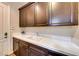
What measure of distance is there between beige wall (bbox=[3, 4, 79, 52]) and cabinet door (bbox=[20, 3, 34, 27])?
0.05 meters

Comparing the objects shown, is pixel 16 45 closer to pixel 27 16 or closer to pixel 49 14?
pixel 27 16

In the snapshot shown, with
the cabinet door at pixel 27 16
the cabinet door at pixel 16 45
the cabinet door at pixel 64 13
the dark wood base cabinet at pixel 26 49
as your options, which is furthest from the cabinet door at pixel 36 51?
the cabinet door at pixel 64 13

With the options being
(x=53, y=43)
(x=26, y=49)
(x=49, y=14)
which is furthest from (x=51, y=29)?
(x=26, y=49)

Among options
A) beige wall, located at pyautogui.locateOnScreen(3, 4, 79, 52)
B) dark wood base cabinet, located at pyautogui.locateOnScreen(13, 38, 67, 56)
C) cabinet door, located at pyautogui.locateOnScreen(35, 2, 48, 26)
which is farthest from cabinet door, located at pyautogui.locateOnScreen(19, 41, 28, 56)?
cabinet door, located at pyautogui.locateOnScreen(35, 2, 48, 26)

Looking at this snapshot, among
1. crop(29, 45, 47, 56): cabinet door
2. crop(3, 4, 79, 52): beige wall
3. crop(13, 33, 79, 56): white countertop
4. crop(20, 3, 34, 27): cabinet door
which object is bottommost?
crop(29, 45, 47, 56): cabinet door

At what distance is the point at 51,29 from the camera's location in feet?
5.14

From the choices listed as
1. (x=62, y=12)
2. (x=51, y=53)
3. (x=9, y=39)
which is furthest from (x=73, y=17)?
(x=9, y=39)

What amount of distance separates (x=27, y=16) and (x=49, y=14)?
0.31 meters

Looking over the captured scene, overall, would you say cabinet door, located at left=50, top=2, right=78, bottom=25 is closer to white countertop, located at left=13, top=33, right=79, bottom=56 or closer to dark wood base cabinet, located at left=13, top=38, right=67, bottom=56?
white countertop, located at left=13, top=33, right=79, bottom=56

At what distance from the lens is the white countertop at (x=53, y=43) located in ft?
3.60

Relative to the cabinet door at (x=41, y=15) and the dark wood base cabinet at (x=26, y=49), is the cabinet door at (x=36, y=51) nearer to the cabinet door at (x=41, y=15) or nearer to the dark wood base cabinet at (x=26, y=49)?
the dark wood base cabinet at (x=26, y=49)

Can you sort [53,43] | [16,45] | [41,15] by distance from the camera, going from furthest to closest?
1. [41,15]
2. [16,45]
3. [53,43]

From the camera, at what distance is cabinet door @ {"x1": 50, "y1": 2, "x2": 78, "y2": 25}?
1342 mm

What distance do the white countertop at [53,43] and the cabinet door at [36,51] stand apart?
0.05 metres
